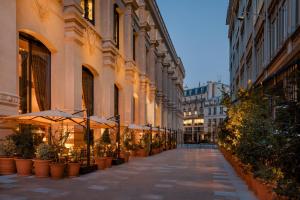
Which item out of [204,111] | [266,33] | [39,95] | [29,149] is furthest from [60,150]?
[204,111]

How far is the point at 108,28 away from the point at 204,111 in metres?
60.0

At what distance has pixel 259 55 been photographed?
22.0 metres

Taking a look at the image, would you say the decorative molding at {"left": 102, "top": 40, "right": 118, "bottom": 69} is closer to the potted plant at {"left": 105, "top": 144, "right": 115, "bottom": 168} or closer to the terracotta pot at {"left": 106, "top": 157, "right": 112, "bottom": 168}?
the potted plant at {"left": 105, "top": 144, "right": 115, "bottom": 168}

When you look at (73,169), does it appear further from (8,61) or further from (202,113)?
(202,113)

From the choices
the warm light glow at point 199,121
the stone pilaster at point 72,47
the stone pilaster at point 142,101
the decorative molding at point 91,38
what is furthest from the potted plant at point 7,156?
the warm light glow at point 199,121

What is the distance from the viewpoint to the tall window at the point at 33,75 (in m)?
13.5

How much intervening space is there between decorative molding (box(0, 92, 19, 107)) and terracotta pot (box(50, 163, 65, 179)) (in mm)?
2849

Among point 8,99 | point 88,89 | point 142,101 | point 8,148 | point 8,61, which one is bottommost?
point 8,148

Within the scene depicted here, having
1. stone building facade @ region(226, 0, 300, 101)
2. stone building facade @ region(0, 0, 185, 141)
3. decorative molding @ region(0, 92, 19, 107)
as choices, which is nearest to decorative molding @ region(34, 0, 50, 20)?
stone building facade @ region(0, 0, 185, 141)

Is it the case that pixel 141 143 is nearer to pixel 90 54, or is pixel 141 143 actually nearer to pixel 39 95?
pixel 90 54

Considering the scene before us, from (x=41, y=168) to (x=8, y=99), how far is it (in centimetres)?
286

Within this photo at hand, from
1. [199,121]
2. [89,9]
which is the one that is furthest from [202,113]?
[89,9]

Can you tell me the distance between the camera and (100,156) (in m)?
14.1

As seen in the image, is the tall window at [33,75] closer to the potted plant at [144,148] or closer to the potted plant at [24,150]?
the potted plant at [24,150]
